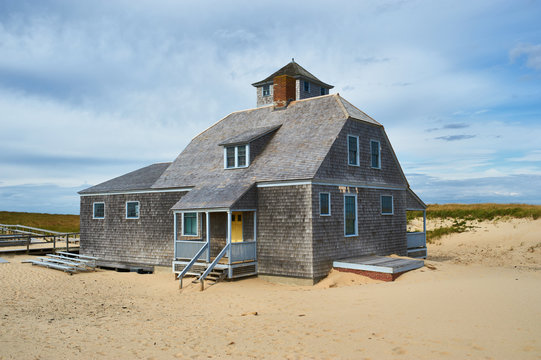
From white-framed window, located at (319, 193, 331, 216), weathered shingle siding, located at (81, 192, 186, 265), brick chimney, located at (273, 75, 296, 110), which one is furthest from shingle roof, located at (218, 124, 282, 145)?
white-framed window, located at (319, 193, 331, 216)

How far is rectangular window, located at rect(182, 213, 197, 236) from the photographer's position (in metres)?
21.1

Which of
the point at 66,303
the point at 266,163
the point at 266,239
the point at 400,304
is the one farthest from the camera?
the point at 266,163

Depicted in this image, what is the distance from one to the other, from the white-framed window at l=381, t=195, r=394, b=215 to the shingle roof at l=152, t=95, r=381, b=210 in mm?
3652

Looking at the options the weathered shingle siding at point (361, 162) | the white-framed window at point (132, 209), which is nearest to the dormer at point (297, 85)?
the weathered shingle siding at point (361, 162)

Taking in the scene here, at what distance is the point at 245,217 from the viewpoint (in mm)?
19438

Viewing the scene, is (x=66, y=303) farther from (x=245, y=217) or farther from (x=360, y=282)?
(x=360, y=282)

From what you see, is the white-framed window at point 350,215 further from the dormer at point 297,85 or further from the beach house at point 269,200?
the dormer at point 297,85

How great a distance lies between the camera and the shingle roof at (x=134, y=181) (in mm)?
23531

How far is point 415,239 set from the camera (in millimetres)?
23750

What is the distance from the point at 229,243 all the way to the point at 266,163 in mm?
4046

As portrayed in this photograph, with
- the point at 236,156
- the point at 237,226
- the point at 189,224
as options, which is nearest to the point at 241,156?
the point at 236,156

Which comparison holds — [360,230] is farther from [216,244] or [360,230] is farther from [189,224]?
[189,224]

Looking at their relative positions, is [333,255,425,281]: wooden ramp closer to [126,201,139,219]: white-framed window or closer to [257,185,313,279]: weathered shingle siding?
[257,185,313,279]: weathered shingle siding

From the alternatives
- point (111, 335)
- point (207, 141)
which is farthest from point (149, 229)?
point (111, 335)
